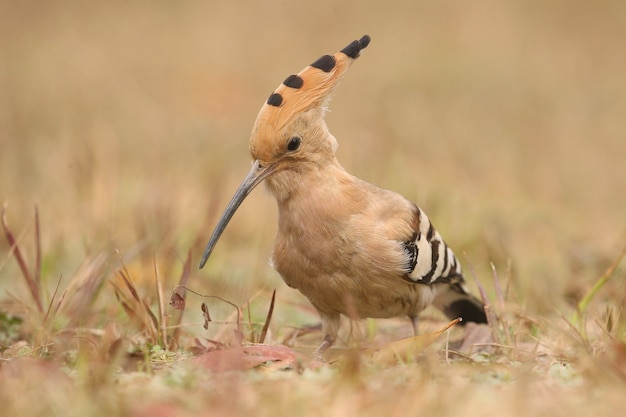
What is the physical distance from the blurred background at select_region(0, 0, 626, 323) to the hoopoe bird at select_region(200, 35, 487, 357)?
0.19 meters

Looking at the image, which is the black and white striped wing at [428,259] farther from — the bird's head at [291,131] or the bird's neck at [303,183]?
the bird's head at [291,131]

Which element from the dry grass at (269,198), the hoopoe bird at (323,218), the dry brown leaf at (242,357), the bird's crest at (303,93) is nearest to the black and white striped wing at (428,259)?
the hoopoe bird at (323,218)

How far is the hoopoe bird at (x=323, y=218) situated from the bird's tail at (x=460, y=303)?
16.2 inches

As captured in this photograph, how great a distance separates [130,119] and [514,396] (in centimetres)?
582

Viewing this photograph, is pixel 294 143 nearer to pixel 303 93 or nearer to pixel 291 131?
pixel 291 131

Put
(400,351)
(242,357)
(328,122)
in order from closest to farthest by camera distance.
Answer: (242,357) → (400,351) → (328,122)

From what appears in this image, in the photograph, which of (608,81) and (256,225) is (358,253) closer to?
(256,225)

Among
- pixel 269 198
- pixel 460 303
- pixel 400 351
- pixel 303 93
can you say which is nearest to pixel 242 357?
pixel 400 351

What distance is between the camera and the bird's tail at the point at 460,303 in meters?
3.51

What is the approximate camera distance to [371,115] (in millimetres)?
7348

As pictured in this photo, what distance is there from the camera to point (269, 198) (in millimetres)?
3504

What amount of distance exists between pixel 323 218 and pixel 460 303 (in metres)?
0.91

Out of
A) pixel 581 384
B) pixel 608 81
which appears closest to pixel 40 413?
pixel 581 384

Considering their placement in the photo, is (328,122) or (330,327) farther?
(328,122)
